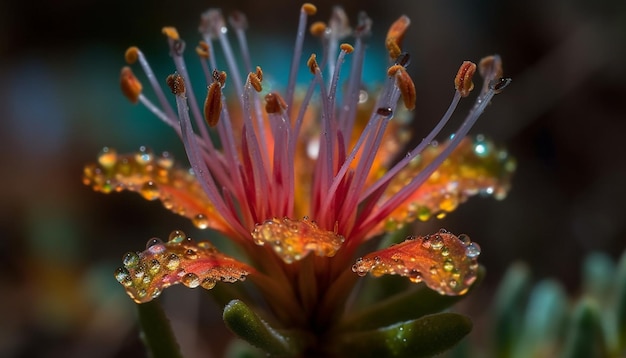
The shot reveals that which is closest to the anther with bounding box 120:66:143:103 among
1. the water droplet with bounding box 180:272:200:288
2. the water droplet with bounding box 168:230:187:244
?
the water droplet with bounding box 168:230:187:244

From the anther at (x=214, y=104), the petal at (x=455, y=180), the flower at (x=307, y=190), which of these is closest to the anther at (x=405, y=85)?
the flower at (x=307, y=190)

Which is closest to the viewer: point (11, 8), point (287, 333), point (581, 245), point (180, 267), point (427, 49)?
point (180, 267)

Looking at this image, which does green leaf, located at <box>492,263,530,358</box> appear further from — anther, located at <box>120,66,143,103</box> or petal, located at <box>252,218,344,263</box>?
anther, located at <box>120,66,143,103</box>

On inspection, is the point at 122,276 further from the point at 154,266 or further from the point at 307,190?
the point at 307,190

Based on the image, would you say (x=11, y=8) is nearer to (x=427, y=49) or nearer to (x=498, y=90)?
(x=427, y=49)

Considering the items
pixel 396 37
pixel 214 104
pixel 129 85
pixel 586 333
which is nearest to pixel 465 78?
pixel 396 37

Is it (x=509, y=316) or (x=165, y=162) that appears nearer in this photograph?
(x=165, y=162)

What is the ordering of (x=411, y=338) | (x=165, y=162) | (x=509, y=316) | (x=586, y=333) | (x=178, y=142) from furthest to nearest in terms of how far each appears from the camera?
1. (x=178, y=142)
2. (x=509, y=316)
3. (x=165, y=162)
4. (x=586, y=333)
5. (x=411, y=338)

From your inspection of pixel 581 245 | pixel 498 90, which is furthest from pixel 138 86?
pixel 581 245
